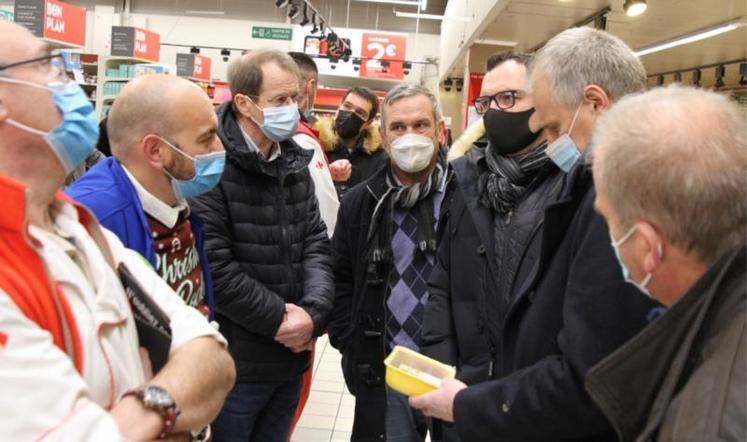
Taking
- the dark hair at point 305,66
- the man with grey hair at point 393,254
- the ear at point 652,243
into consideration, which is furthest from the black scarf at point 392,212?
the dark hair at point 305,66

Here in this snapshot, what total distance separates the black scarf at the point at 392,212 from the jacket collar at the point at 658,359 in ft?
4.19

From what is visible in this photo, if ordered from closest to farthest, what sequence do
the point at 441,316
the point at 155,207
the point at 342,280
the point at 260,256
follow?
the point at 155,207 < the point at 441,316 < the point at 260,256 < the point at 342,280

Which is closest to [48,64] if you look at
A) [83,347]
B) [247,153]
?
[83,347]

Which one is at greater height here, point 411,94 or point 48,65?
point 411,94

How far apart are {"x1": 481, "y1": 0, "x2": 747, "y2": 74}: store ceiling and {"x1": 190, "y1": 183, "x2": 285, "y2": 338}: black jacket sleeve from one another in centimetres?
424

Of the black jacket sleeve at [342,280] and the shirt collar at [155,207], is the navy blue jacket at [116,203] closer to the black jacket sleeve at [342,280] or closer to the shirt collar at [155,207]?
the shirt collar at [155,207]

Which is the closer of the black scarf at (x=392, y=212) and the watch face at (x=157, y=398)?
the watch face at (x=157, y=398)

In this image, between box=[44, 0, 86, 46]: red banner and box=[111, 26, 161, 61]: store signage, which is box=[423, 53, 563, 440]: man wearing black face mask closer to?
box=[44, 0, 86, 46]: red banner

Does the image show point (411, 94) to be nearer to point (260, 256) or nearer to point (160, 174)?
point (260, 256)

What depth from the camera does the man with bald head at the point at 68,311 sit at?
0.92 metres

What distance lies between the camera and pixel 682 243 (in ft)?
3.28

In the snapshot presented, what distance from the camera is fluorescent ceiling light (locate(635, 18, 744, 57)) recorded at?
5.72m

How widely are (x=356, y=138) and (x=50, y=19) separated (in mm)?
8366

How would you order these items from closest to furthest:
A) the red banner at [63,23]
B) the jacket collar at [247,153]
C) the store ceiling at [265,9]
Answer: the jacket collar at [247,153], the red banner at [63,23], the store ceiling at [265,9]
